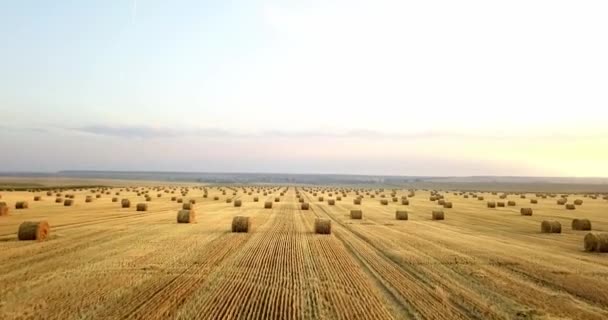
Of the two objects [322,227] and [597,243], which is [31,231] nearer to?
[322,227]

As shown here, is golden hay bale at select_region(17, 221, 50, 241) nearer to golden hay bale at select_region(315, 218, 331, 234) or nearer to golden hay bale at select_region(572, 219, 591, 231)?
golden hay bale at select_region(315, 218, 331, 234)

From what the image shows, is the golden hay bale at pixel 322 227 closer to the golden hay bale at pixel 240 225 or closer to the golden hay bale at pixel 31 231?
the golden hay bale at pixel 240 225

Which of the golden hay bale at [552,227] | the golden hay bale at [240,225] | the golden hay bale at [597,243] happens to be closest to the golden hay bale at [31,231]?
→ the golden hay bale at [240,225]

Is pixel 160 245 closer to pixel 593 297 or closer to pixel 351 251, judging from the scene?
pixel 351 251

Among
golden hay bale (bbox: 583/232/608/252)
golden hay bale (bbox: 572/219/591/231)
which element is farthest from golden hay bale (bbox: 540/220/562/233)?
golden hay bale (bbox: 583/232/608/252)

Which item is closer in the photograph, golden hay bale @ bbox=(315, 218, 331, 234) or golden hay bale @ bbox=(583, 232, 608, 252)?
golden hay bale @ bbox=(583, 232, 608, 252)

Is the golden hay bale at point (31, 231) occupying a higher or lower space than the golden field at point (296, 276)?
higher

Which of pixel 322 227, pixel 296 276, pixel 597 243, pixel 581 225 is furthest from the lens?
pixel 581 225

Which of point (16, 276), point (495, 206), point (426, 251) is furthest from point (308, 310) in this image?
point (495, 206)

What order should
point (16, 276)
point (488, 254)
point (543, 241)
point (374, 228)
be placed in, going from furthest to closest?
point (374, 228) < point (543, 241) < point (488, 254) < point (16, 276)

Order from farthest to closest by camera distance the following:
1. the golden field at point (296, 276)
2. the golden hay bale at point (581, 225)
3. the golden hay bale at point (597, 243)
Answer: the golden hay bale at point (581, 225), the golden hay bale at point (597, 243), the golden field at point (296, 276)

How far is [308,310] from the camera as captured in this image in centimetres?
993

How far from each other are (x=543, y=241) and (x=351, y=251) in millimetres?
8893

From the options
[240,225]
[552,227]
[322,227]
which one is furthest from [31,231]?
[552,227]
